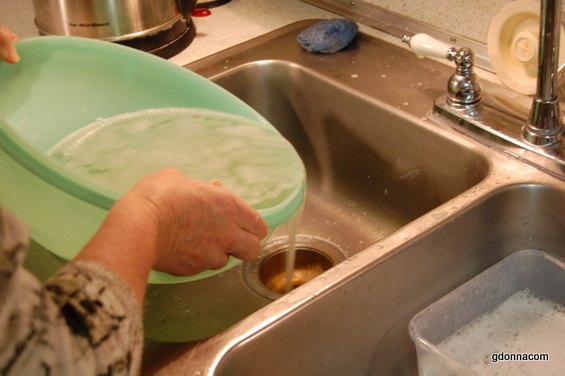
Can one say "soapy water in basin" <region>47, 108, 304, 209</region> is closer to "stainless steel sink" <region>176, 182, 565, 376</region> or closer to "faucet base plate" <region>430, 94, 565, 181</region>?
"stainless steel sink" <region>176, 182, 565, 376</region>

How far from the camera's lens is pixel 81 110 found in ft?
2.52

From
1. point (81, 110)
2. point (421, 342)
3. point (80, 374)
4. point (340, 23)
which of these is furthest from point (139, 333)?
point (340, 23)

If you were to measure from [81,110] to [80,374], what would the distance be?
19.8 inches

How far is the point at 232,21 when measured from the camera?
1.24 metres

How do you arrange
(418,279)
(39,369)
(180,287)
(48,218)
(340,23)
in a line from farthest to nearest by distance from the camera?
(340,23), (180,287), (418,279), (48,218), (39,369)

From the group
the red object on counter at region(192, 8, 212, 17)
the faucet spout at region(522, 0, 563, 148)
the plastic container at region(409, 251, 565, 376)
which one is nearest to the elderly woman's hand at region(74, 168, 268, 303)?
the plastic container at region(409, 251, 565, 376)

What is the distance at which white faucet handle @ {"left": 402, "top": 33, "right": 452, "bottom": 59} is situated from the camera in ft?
2.85

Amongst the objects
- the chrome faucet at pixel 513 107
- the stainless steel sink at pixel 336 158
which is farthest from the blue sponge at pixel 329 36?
the chrome faucet at pixel 513 107

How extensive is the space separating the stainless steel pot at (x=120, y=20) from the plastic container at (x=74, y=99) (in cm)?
26

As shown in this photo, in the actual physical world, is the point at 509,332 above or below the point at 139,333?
below

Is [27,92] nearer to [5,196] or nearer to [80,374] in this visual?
[5,196]

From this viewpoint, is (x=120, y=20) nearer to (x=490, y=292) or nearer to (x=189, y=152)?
(x=189, y=152)

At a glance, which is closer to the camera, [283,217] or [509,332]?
[283,217]

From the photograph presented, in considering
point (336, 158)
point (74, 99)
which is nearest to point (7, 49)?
point (74, 99)
